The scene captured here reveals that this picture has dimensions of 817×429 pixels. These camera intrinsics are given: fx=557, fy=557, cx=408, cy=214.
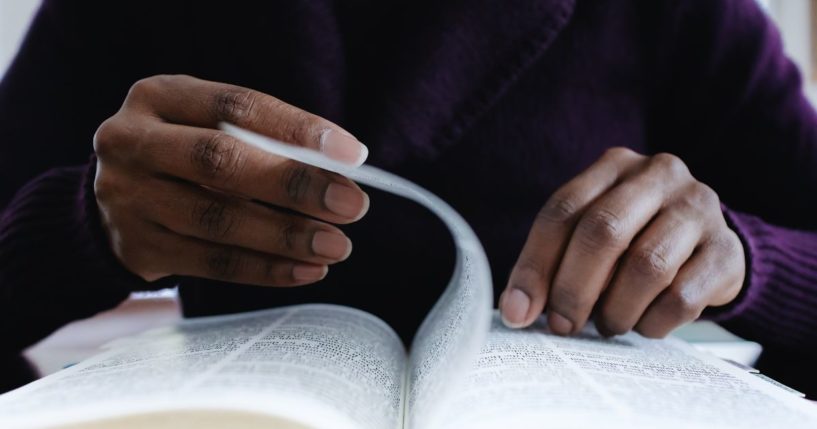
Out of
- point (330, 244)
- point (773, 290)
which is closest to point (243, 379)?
point (330, 244)

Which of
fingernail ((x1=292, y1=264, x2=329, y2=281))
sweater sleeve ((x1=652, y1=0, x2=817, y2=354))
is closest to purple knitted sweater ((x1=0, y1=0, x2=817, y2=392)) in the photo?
sweater sleeve ((x1=652, y1=0, x2=817, y2=354))

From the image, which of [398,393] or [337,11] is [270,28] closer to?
[337,11]

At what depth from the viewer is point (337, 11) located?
0.41m

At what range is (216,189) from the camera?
0.82 ft

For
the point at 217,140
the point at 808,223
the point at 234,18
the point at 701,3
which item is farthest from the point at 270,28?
the point at 808,223

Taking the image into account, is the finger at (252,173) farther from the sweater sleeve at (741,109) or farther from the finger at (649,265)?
the sweater sleeve at (741,109)

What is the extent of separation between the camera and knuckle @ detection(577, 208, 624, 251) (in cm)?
26

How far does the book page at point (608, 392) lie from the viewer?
168 mm

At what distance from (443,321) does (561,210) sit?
0.27 feet

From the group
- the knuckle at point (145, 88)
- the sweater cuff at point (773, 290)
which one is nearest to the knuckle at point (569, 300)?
the sweater cuff at point (773, 290)

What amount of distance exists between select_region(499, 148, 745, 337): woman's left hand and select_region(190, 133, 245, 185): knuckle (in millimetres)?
144

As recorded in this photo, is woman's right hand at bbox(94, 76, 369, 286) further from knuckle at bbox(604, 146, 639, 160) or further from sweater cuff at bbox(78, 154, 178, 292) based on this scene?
knuckle at bbox(604, 146, 639, 160)

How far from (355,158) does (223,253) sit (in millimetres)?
101

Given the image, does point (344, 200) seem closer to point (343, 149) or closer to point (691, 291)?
point (343, 149)
